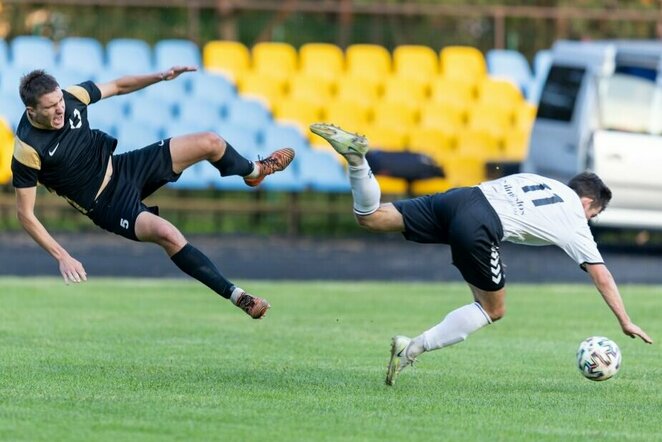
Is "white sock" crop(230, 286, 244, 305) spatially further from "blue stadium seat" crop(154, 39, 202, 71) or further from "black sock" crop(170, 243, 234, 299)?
"blue stadium seat" crop(154, 39, 202, 71)

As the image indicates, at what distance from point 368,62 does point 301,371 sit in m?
14.0

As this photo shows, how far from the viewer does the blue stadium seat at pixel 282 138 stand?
21484mm

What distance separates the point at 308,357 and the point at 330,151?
37.2 feet

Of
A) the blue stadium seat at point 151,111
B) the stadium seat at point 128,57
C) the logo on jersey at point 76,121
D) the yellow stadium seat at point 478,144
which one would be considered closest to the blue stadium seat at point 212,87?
the blue stadium seat at point 151,111

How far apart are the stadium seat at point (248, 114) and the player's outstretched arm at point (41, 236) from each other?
1239cm

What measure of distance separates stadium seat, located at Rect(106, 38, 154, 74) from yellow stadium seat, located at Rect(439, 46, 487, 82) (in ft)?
16.3

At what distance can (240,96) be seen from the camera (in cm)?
2241

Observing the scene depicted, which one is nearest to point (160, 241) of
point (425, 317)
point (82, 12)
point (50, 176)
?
point (50, 176)

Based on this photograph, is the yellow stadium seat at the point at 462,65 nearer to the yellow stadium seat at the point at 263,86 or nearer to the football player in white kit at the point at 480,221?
the yellow stadium seat at the point at 263,86

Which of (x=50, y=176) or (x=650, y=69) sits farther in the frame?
(x=650, y=69)

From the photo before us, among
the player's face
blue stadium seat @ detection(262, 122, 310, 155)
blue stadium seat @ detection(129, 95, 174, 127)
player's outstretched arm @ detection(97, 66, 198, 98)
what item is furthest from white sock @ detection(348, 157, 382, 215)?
blue stadium seat @ detection(129, 95, 174, 127)

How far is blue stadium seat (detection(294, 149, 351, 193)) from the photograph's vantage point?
21125mm

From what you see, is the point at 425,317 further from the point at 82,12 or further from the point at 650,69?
the point at 82,12

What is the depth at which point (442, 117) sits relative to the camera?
892 inches
